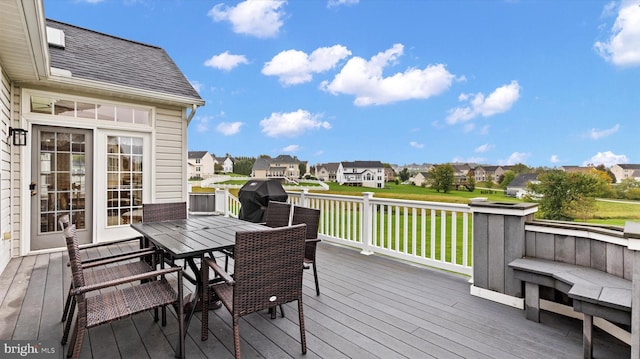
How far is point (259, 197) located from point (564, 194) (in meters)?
7.08

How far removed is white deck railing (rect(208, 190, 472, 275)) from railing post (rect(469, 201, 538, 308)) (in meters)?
0.37

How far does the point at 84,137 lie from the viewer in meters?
4.69

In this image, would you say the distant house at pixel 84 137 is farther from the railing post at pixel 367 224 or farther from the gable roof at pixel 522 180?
the gable roof at pixel 522 180

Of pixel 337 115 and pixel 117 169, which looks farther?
pixel 337 115

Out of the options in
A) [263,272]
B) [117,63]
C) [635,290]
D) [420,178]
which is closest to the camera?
[635,290]

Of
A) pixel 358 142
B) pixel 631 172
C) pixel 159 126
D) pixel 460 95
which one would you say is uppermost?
pixel 460 95

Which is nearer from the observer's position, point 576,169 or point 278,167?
point 576,169

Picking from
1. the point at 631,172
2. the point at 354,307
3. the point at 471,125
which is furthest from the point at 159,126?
the point at 471,125

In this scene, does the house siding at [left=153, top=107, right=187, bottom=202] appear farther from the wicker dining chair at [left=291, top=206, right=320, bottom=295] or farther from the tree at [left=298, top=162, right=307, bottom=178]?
→ the tree at [left=298, top=162, right=307, bottom=178]

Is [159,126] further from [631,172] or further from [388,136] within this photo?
[388,136]

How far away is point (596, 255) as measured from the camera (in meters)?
2.27

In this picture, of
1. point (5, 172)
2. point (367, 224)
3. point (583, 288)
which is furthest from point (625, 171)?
point (5, 172)

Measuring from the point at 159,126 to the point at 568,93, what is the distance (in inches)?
562

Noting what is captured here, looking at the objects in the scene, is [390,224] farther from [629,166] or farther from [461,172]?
[461,172]
